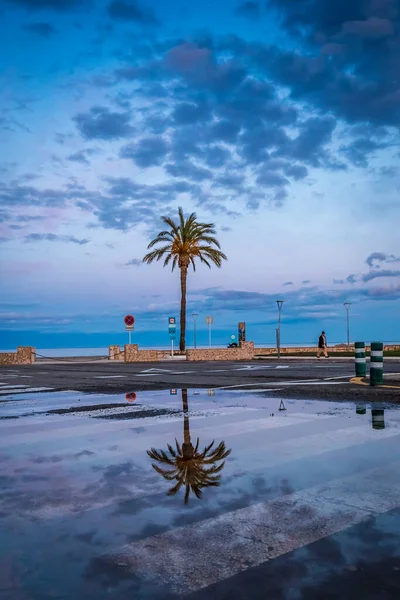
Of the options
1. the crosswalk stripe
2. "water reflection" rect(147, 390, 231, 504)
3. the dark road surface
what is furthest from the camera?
"water reflection" rect(147, 390, 231, 504)

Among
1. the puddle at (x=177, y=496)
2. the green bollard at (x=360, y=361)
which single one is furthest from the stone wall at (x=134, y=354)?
the puddle at (x=177, y=496)

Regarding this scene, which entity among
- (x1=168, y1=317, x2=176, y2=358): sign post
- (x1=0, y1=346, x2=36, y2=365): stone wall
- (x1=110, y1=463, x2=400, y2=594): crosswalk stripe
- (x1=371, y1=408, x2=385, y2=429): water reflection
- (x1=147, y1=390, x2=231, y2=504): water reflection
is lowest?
(x1=110, y1=463, x2=400, y2=594): crosswalk stripe

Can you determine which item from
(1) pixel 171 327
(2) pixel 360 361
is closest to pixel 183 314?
(1) pixel 171 327

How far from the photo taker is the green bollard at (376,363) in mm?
13711

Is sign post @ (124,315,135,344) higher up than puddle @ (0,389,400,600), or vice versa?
sign post @ (124,315,135,344)

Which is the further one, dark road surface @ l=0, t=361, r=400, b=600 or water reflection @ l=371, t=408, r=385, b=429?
water reflection @ l=371, t=408, r=385, b=429

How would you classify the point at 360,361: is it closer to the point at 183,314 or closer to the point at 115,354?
the point at 115,354

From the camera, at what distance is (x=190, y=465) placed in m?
5.35

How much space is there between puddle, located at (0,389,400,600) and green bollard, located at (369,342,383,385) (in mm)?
5508

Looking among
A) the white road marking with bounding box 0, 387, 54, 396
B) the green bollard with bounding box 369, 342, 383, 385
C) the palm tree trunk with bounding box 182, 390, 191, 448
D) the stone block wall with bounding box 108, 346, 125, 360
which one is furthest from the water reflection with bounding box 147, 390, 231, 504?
the stone block wall with bounding box 108, 346, 125, 360

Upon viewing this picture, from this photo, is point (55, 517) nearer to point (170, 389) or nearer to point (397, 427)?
point (397, 427)

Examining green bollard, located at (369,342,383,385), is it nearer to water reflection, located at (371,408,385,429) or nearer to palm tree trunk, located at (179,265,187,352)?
water reflection, located at (371,408,385,429)

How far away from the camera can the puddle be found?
306 cm

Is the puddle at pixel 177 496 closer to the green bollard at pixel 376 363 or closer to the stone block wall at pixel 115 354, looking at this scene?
the green bollard at pixel 376 363
